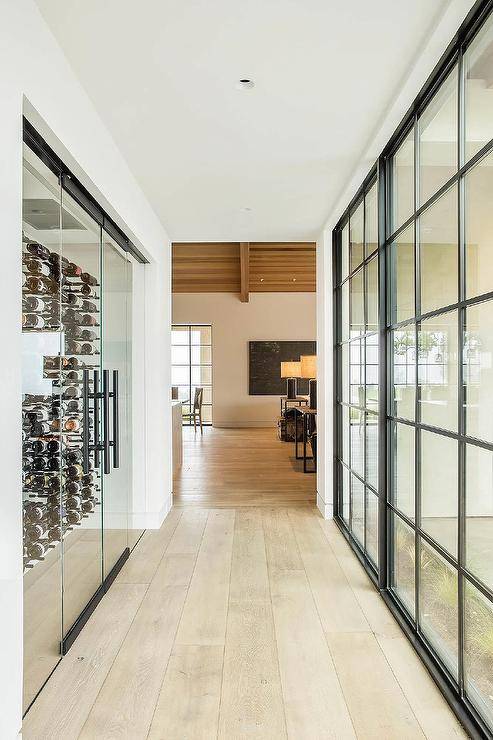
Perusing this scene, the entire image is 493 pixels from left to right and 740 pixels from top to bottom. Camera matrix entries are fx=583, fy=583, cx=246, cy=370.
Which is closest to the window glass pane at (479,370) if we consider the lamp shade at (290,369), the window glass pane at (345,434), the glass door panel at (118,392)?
the glass door panel at (118,392)

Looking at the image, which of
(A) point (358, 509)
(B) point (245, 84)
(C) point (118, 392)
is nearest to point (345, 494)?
(A) point (358, 509)

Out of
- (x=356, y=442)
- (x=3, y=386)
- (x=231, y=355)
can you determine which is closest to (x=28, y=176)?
(x=3, y=386)

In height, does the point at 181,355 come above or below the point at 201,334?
below

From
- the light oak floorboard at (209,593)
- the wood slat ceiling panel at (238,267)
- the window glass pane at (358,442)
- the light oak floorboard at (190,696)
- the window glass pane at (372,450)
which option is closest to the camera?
the light oak floorboard at (190,696)

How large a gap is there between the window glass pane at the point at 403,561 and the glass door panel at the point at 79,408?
5.13ft

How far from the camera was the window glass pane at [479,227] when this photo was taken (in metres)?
1.82

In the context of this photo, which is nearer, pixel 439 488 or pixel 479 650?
pixel 479 650

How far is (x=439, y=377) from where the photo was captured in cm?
230

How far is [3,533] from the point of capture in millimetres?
1737

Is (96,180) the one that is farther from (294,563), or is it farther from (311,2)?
(294,563)

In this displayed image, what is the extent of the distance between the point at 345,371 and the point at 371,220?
1.34 m

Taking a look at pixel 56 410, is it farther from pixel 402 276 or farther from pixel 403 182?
pixel 403 182

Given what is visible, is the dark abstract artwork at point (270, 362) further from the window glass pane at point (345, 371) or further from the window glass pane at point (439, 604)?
the window glass pane at point (439, 604)

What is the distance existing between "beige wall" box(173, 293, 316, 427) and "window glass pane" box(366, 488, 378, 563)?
363 inches
